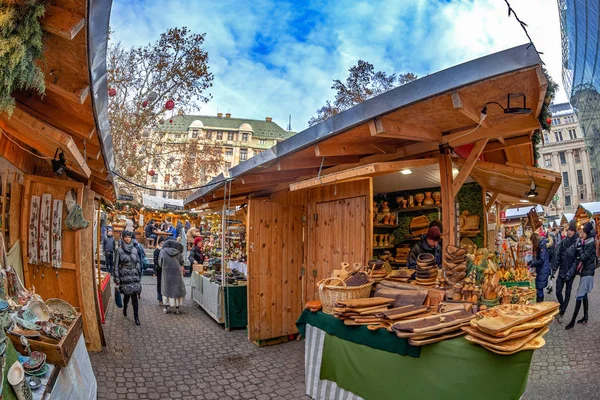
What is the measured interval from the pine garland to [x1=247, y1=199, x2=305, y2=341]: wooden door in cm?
473

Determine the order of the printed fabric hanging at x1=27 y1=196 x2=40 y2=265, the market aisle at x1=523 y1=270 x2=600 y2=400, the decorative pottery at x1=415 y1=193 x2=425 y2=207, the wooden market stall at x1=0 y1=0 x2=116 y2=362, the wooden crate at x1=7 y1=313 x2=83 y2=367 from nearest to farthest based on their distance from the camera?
the wooden market stall at x1=0 y1=0 x2=116 y2=362, the wooden crate at x1=7 y1=313 x2=83 y2=367, the market aisle at x1=523 y1=270 x2=600 y2=400, the printed fabric hanging at x1=27 y1=196 x2=40 y2=265, the decorative pottery at x1=415 y1=193 x2=425 y2=207

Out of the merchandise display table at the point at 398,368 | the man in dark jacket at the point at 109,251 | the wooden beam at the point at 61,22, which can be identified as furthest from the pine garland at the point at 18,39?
the man in dark jacket at the point at 109,251

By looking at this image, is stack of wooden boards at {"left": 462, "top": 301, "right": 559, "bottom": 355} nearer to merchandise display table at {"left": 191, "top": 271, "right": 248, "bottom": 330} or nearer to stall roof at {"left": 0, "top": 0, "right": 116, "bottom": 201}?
stall roof at {"left": 0, "top": 0, "right": 116, "bottom": 201}

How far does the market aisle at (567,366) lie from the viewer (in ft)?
14.6

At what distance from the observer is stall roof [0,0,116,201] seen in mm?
2088

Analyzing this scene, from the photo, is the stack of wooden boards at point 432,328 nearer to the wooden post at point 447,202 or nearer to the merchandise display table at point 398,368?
the merchandise display table at point 398,368

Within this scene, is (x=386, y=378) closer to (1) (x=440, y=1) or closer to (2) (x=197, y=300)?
(1) (x=440, y=1)

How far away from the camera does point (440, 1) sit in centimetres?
507

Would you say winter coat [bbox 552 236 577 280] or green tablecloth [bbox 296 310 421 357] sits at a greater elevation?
winter coat [bbox 552 236 577 280]

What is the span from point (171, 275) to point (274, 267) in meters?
3.43

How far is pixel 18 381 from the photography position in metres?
1.99

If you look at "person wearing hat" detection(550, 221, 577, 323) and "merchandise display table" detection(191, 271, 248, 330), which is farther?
"person wearing hat" detection(550, 221, 577, 323)

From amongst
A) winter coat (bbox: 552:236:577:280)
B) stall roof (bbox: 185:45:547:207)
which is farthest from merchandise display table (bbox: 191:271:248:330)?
winter coat (bbox: 552:236:577:280)

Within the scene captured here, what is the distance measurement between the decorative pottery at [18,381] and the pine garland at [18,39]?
158cm
